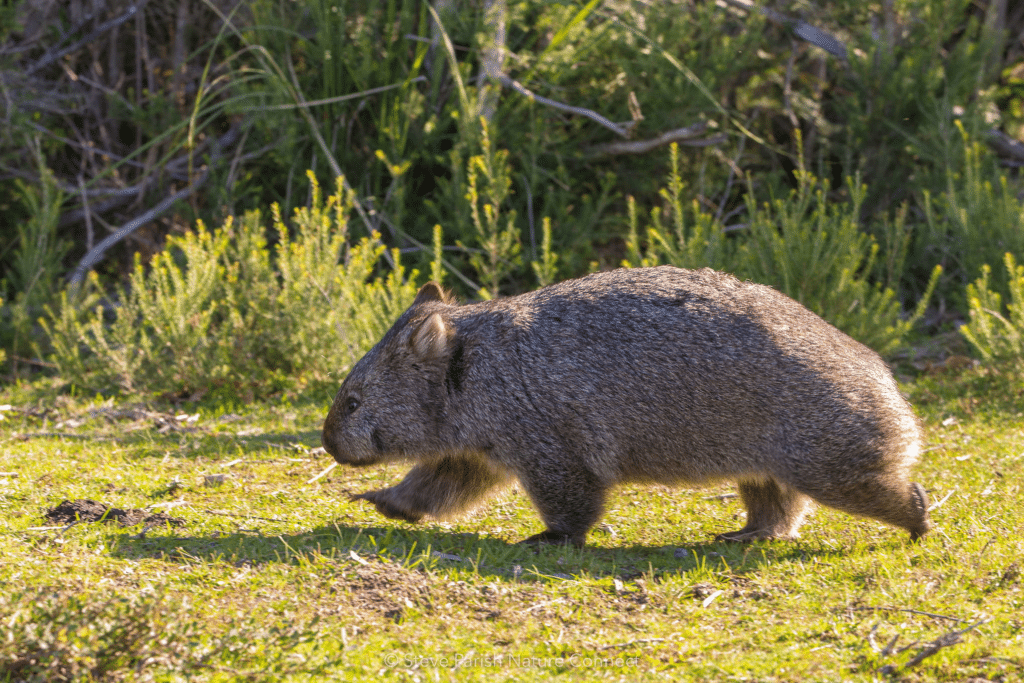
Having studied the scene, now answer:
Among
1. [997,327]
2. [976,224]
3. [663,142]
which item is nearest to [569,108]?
[663,142]

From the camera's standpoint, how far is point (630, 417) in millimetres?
4758

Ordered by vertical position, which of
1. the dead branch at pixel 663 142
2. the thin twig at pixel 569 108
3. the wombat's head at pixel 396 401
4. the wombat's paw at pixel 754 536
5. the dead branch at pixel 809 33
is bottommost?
the wombat's paw at pixel 754 536

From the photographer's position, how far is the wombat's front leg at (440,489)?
5.09 m

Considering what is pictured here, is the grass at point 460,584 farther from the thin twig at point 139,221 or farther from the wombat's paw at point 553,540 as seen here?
the thin twig at point 139,221

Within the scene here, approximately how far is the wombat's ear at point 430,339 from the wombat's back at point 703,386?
0.34 m

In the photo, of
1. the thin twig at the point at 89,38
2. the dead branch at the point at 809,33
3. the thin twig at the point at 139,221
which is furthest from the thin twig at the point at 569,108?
the thin twig at the point at 89,38

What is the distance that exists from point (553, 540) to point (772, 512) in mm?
1166

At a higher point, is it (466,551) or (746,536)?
(466,551)

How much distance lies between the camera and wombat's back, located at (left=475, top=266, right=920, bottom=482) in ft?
15.0

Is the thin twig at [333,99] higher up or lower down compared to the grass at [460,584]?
higher up

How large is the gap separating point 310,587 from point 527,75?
661 centimetres

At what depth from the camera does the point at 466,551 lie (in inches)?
182

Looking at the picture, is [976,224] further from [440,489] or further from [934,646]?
[934,646]

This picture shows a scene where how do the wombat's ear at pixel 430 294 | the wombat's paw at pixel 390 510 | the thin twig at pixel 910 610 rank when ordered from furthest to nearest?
the wombat's ear at pixel 430 294, the wombat's paw at pixel 390 510, the thin twig at pixel 910 610
